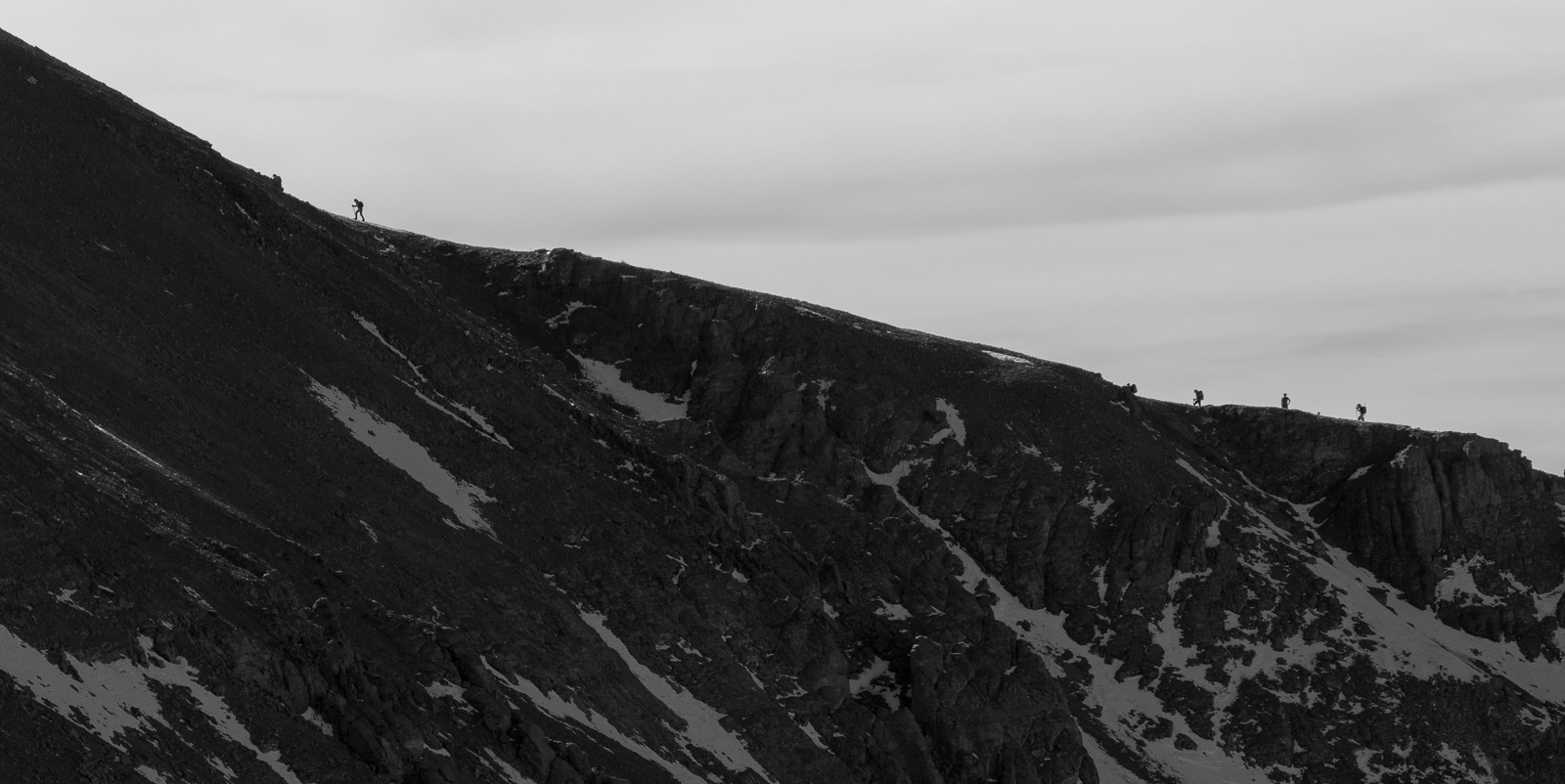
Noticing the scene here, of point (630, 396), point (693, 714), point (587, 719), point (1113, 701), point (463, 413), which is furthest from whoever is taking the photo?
point (630, 396)

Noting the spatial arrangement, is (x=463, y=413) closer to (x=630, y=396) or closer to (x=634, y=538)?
(x=634, y=538)

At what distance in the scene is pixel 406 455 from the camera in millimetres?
117125

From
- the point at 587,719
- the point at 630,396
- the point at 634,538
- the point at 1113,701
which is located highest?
the point at 630,396

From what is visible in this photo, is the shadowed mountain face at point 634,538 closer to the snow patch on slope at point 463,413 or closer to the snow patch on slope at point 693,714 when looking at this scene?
the snow patch on slope at point 693,714

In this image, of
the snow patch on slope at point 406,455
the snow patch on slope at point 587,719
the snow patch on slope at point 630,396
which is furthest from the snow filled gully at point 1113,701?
the snow patch on slope at point 406,455

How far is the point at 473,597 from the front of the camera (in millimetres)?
106500

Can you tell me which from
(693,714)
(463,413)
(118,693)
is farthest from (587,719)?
(463,413)

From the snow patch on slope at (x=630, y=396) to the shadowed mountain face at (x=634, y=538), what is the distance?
0.32 meters

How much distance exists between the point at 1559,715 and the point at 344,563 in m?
71.7

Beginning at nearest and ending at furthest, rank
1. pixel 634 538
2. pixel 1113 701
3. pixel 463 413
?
1. pixel 634 538
2. pixel 1113 701
3. pixel 463 413

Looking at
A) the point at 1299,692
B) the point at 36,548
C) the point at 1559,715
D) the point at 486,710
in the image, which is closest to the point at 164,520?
the point at 36,548

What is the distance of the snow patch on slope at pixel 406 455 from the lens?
11556 cm

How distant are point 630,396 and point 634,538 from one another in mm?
Answer: 23491

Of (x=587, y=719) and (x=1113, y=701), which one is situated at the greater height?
(x=1113, y=701)
